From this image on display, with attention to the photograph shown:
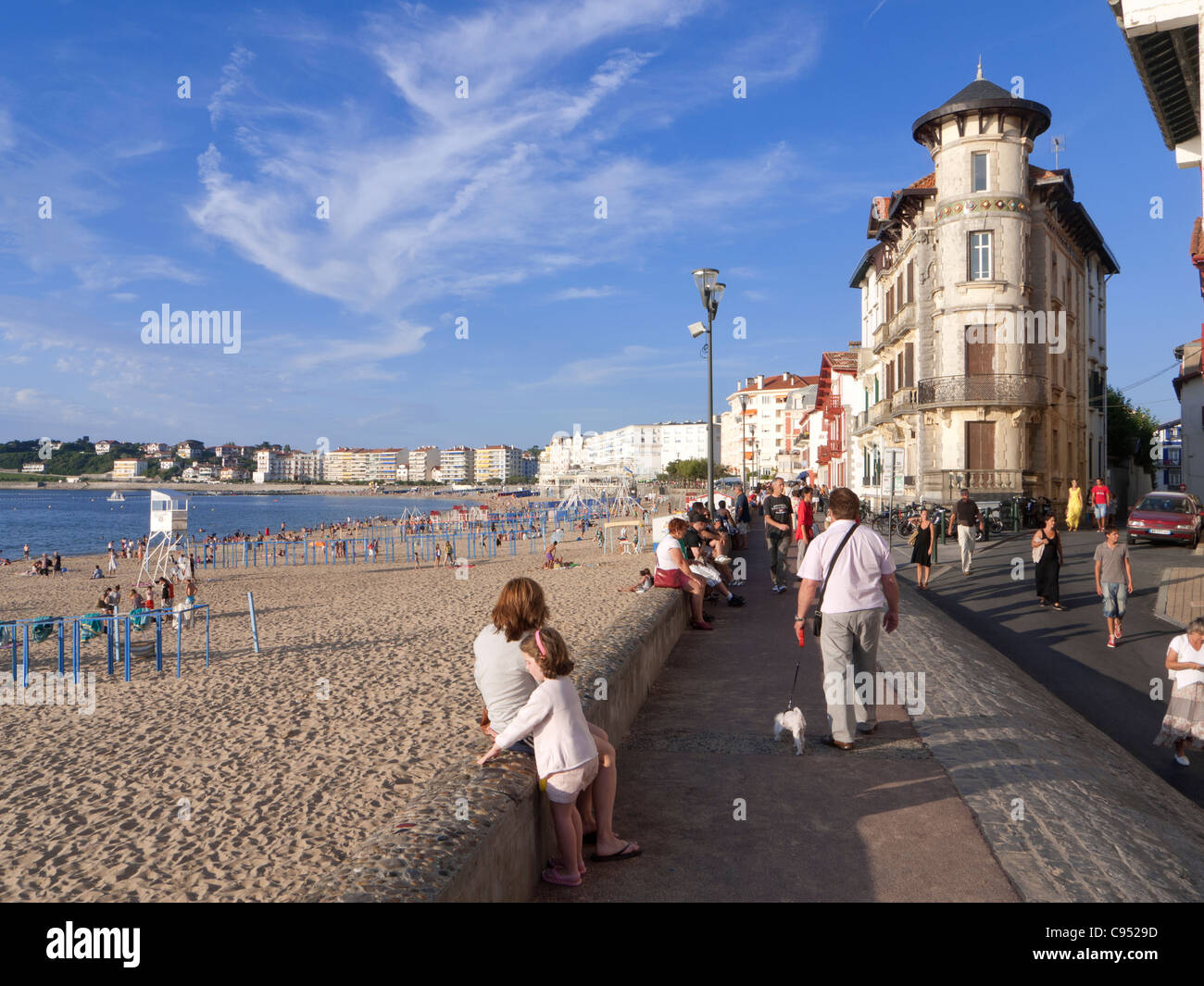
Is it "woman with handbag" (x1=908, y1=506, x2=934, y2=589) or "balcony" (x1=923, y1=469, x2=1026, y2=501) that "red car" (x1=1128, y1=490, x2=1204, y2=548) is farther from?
"woman with handbag" (x1=908, y1=506, x2=934, y2=589)

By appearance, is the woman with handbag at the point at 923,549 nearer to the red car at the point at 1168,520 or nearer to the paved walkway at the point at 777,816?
the paved walkway at the point at 777,816

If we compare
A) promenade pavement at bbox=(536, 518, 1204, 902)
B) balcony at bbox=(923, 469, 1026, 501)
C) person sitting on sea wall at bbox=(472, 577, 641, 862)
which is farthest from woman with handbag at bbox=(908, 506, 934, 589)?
balcony at bbox=(923, 469, 1026, 501)

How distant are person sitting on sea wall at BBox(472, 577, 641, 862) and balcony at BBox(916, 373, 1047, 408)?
25391 mm

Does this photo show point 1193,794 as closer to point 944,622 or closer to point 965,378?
point 944,622

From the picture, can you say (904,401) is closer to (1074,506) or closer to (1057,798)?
(1074,506)

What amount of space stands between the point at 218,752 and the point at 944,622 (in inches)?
348

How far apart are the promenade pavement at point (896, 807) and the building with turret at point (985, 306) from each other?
2104cm

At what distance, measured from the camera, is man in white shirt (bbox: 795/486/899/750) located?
532cm

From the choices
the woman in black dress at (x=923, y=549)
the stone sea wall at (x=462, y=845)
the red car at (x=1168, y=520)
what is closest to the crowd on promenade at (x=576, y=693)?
the stone sea wall at (x=462, y=845)

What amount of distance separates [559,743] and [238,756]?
14.6 ft

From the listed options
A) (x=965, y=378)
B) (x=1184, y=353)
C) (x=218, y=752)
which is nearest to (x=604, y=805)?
(x=218, y=752)
